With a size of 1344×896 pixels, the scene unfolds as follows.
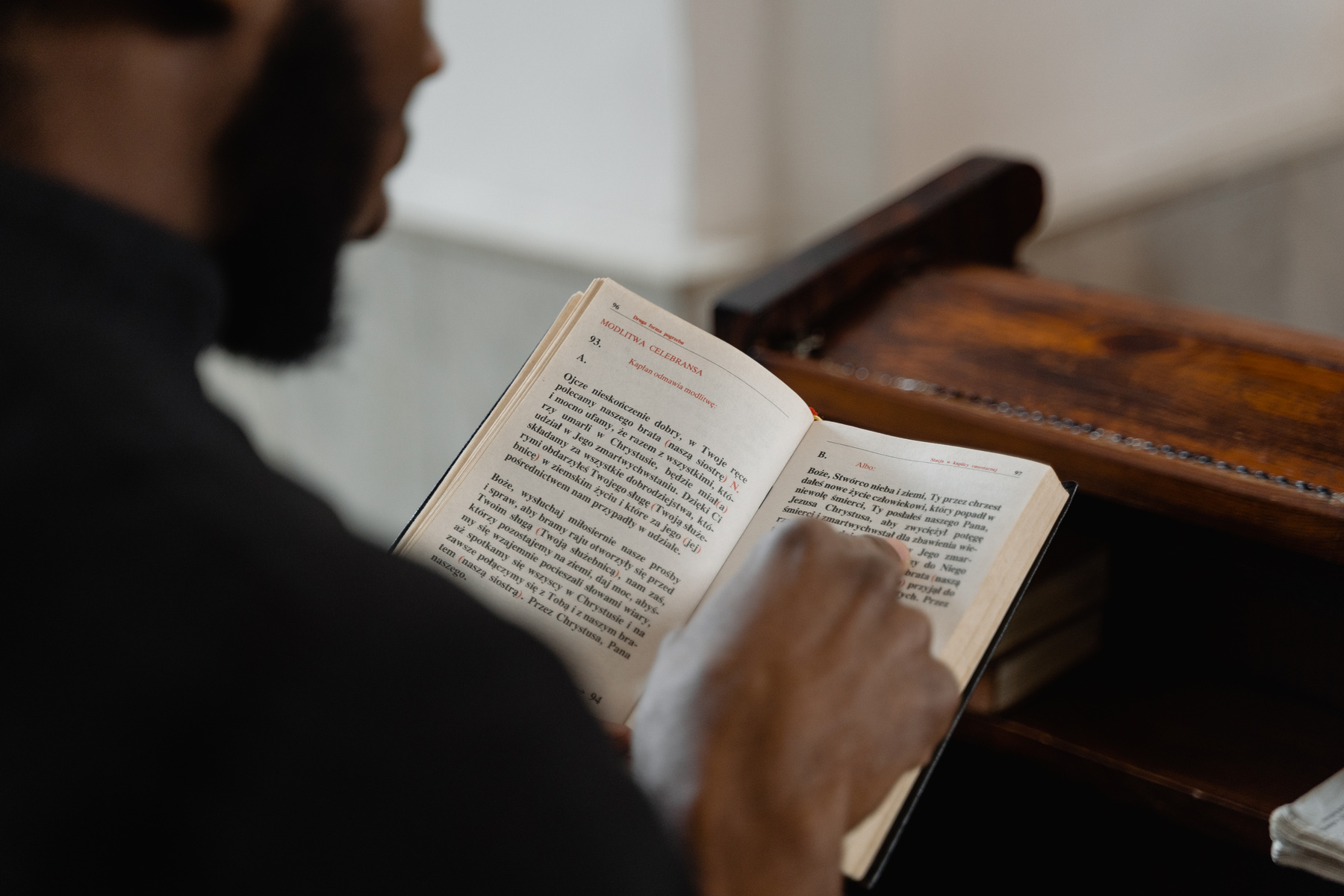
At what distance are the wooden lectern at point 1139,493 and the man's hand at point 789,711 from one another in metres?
0.46

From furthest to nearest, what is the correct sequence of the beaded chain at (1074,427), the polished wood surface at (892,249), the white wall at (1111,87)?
1. the white wall at (1111,87)
2. the polished wood surface at (892,249)
3. the beaded chain at (1074,427)

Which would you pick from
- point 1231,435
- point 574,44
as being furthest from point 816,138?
point 1231,435

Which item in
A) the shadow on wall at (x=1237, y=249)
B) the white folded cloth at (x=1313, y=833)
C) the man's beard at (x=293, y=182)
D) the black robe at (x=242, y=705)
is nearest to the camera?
the black robe at (x=242, y=705)

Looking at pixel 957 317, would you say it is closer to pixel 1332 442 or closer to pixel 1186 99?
pixel 1332 442

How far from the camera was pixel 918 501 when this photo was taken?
34.0 inches

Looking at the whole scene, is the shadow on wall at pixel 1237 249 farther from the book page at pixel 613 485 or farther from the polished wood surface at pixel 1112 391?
the book page at pixel 613 485

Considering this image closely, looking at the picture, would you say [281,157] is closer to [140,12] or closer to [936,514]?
[140,12]

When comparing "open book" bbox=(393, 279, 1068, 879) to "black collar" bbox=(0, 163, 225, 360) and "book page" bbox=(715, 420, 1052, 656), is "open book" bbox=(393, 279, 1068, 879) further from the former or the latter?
"black collar" bbox=(0, 163, 225, 360)

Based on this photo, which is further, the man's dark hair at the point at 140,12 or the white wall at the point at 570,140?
the white wall at the point at 570,140

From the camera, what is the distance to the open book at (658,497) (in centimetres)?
83

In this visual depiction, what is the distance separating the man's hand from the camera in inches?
25.5

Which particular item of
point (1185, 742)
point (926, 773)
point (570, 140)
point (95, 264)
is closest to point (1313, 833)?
point (1185, 742)

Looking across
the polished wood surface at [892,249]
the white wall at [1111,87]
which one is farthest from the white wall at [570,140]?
the polished wood surface at [892,249]

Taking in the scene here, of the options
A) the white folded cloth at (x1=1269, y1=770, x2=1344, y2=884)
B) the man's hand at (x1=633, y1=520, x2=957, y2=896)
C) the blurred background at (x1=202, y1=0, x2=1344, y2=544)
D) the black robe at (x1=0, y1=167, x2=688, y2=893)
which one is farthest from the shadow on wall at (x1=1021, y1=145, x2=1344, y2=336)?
the black robe at (x1=0, y1=167, x2=688, y2=893)
